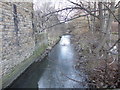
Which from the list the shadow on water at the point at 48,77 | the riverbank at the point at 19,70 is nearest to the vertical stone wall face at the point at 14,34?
the riverbank at the point at 19,70

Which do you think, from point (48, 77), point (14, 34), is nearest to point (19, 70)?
point (48, 77)

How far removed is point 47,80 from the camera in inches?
237

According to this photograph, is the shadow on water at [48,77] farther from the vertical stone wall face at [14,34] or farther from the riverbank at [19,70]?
the vertical stone wall face at [14,34]

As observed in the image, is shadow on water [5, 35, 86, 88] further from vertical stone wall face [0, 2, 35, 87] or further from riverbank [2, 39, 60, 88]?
vertical stone wall face [0, 2, 35, 87]

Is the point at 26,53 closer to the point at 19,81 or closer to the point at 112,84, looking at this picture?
the point at 19,81

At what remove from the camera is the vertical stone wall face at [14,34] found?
16.0 feet

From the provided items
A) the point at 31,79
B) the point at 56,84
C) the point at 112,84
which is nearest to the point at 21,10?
the point at 31,79

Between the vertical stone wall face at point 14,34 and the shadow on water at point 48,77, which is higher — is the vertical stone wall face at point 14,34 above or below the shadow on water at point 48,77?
above

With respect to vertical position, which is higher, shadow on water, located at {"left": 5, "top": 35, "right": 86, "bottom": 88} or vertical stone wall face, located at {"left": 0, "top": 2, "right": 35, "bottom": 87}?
vertical stone wall face, located at {"left": 0, "top": 2, "right": 35, "bottom": 87}

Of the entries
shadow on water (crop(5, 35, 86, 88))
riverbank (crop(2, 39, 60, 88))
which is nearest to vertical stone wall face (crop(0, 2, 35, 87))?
riverbank (crop(2, 39, 60, 88))

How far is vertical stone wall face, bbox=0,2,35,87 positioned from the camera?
4.89 meters

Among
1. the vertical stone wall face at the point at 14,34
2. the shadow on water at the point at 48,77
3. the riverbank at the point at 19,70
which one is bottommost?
the shadow on water at the point at 48,77

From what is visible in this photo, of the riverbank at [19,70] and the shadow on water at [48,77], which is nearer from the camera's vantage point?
the riverbank at [19,70]

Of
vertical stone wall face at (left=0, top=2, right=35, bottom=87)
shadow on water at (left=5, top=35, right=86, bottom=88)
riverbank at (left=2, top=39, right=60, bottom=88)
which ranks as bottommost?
shadow on water at (left=5, top=35, right=86, bottom=88)
